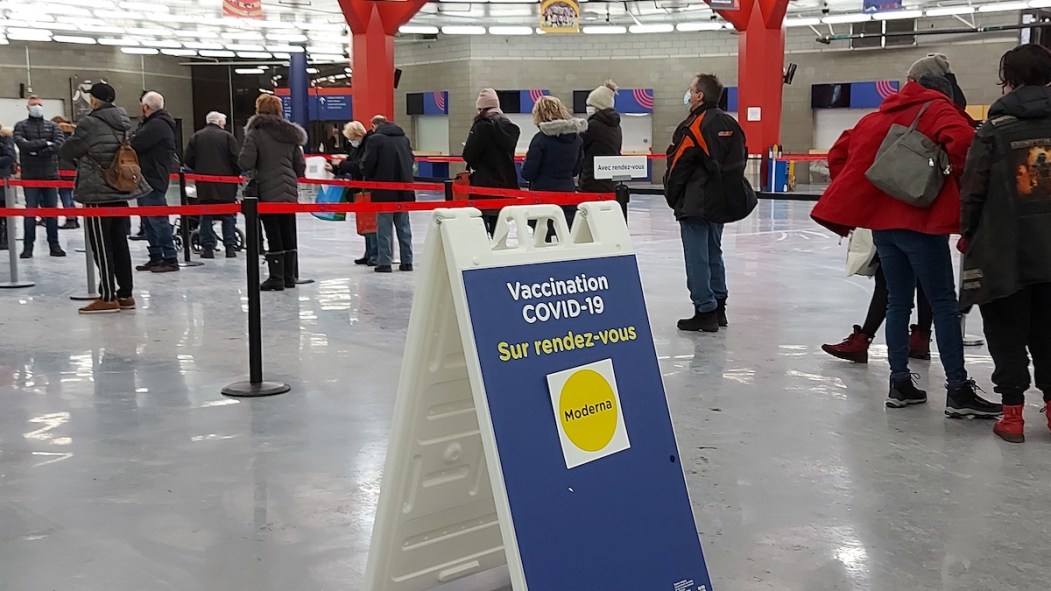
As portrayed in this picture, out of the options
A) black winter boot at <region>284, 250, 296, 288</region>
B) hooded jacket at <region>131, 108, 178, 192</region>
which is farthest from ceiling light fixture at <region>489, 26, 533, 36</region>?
black winter boot at <region>284, 250, 296, 288</region>

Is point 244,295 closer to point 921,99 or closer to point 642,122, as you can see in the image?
→ point 921,99

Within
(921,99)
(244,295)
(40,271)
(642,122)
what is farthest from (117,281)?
(642,122)

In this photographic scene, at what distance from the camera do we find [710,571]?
263cm

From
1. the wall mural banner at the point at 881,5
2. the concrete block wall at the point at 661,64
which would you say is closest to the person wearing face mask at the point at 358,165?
the wall mural banner at the point at 881,5

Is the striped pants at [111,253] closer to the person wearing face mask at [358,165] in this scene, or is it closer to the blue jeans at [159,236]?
the blue jeans at [159,236]

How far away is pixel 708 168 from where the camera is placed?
5.59 m

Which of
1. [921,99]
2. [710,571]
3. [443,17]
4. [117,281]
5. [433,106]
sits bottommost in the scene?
[710,571]

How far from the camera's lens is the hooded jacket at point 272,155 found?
7.40 metres

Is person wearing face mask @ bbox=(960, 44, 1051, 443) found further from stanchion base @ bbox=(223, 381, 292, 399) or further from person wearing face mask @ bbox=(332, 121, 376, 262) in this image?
person wearing face mask @ bbox=(332, 121, 376, 262)

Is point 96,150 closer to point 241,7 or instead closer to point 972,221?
point 972,221

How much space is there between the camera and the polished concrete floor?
8.80 ft

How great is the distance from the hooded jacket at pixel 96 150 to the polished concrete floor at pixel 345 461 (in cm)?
79

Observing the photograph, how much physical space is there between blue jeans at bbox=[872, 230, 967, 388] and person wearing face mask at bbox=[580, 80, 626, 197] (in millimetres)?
3069

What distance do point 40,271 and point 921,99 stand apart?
24.2 feet
